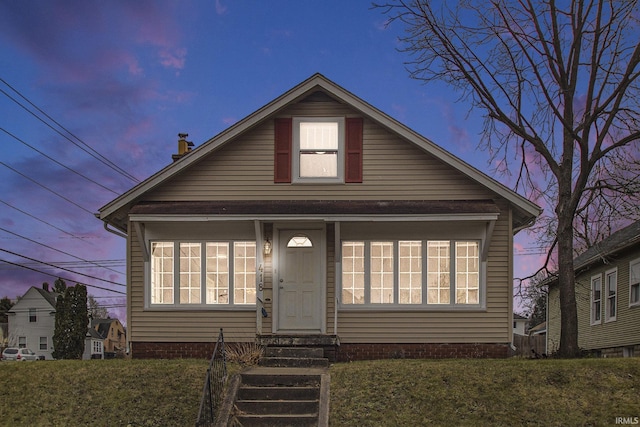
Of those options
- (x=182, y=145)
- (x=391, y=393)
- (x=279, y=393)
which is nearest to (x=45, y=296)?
(x=182, y=145)

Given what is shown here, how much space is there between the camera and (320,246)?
50.3 ft

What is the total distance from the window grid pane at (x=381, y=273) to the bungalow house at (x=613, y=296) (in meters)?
6.86

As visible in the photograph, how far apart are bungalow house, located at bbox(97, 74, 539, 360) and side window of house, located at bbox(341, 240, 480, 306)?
0.9 inches

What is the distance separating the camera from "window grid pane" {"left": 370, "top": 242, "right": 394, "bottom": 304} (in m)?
15.3

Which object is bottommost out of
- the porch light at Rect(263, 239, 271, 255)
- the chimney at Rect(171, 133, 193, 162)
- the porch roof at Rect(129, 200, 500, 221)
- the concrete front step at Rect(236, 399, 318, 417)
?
the concrete front step at Rect(236, 399, 318, 417)

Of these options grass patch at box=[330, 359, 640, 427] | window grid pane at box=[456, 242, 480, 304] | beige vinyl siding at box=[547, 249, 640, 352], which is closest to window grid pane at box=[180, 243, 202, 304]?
grass patch at box=[330, 359, 640, 427]

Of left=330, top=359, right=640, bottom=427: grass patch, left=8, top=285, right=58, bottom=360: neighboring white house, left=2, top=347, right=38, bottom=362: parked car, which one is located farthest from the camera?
left=8, top=285, right=58, bottom=360: neighboring white house

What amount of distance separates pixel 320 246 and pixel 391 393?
4.79m

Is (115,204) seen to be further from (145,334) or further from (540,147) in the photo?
(540,147)

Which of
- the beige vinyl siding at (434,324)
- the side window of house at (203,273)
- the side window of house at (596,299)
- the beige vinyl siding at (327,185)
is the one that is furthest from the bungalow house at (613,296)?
the side window of house at (203,273)

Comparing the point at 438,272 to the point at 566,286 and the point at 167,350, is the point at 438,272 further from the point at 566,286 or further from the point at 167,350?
the point at 167,350

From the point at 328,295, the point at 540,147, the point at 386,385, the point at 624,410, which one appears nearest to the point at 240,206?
the point at 328,295

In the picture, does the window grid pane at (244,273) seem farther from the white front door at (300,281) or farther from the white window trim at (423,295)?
the white window trim at (423,295)

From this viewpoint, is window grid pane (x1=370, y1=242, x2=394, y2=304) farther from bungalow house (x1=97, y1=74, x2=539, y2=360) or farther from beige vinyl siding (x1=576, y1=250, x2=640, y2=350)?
beige vinyl siding (x1=576, y1=250, x2=640, y2=350)
